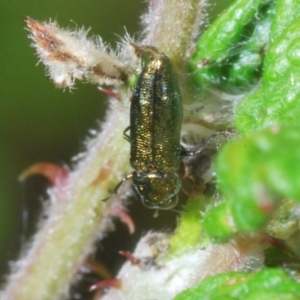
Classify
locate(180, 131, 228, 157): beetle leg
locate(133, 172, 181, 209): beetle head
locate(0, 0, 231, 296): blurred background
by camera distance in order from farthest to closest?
locate(0, 0, 231, 296): blurred background < locate(133, 172, 181, 209): beetle head < locate(180, 131, 228, 157): beetle leg

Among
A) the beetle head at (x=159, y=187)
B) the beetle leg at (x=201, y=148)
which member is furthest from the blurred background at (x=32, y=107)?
the beetle leg at (x=201, y=148)

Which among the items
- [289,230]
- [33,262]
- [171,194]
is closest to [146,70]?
[171,194]

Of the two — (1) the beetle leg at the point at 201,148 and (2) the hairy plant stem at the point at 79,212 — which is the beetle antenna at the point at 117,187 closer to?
(2) the hairy plant stem at the point at 79,212

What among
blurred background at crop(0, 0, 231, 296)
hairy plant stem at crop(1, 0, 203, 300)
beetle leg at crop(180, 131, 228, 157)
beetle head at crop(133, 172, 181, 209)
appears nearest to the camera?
beetle leg at crop(180, 131, 228, 157)

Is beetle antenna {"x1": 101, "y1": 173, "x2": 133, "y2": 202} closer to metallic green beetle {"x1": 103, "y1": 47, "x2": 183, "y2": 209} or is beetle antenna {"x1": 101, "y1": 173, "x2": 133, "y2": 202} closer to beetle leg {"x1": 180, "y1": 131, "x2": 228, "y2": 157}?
metallic green beetle {"x1": 103, "y1": 47, "x2": 183, "y2": 209}

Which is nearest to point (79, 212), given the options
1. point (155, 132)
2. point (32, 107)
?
point (155, 132)

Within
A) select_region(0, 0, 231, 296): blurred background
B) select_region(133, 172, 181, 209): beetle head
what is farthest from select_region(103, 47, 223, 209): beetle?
select_region(0, 0, 231, 296): blurred background
